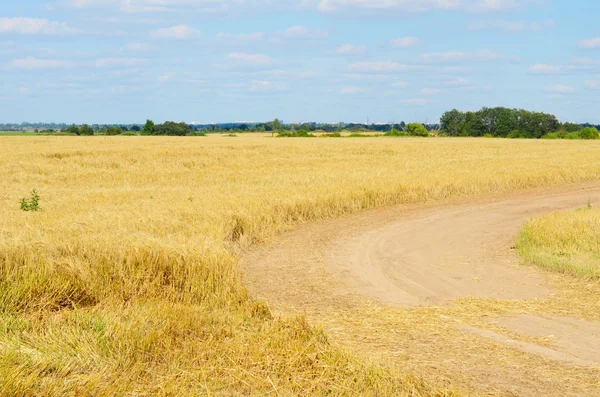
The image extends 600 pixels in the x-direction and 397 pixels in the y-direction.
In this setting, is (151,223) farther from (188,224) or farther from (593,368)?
(593,368)

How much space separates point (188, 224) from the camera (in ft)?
43.4

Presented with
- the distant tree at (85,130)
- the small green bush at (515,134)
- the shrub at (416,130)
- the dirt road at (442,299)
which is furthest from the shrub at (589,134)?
the dirt road at (442,299)

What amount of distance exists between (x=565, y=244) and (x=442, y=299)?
441cm

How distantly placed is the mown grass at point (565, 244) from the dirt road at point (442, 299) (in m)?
0.36

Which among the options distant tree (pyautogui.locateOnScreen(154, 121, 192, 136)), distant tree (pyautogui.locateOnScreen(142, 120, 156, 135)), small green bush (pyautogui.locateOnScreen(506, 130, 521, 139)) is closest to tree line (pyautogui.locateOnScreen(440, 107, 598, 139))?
small green bush (pyautogui.locateOnScreen(506, 130, 521, 139))

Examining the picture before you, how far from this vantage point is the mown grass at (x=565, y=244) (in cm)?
1173

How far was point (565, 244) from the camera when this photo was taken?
1336cm

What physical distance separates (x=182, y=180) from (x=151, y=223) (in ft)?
46.1

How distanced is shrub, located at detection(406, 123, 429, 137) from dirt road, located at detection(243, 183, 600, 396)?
322ft

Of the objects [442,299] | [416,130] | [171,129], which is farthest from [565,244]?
[416,130]

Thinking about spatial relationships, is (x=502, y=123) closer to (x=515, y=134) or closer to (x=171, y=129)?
Result: (x=515, y=134)

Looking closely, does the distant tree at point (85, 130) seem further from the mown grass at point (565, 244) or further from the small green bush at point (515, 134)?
the mown grass at point (565, 244)

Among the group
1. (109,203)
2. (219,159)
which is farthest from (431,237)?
(219,159)

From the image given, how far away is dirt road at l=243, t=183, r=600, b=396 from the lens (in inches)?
277
